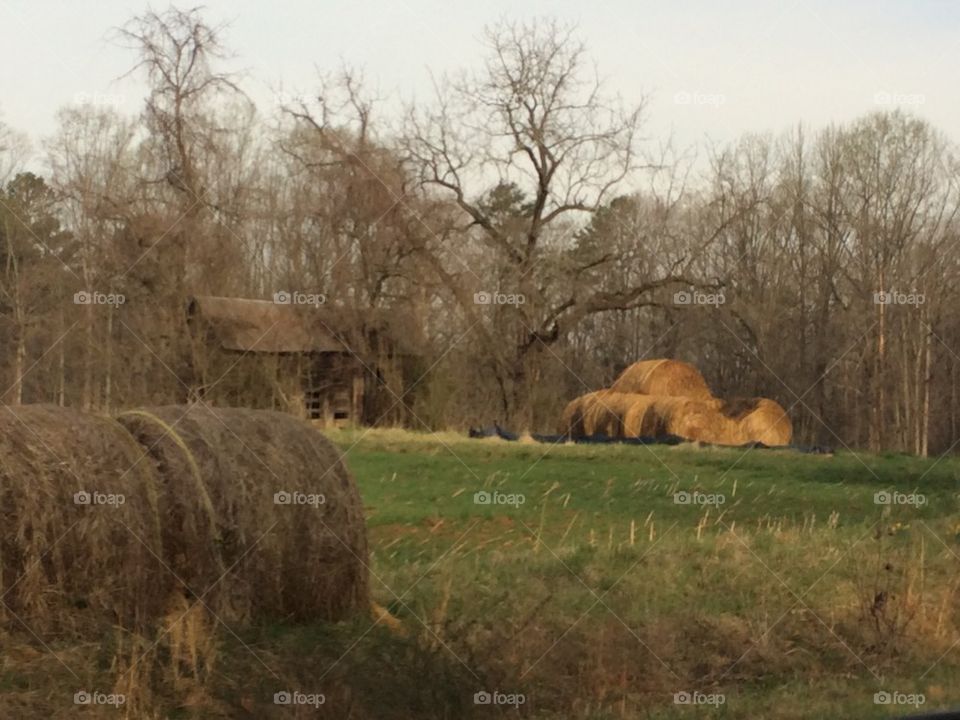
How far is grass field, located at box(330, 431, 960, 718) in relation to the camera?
9586mm

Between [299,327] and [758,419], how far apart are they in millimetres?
13630

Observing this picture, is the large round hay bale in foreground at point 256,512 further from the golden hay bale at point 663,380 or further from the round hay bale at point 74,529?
the golden hay bale at point 663,380

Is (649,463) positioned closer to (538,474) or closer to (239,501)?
(538,474)

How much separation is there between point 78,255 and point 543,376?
17354mm

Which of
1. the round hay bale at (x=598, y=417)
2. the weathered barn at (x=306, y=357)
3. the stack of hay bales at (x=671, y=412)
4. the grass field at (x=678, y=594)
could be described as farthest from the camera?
the round hay bale at (x=598, y=417)

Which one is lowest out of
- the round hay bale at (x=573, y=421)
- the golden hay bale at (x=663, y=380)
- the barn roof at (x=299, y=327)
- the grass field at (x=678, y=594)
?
the grass field at (x=678, y=594)

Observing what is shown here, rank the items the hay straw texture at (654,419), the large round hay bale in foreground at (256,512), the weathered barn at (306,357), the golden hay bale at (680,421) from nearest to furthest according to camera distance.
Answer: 1. the large round hay bale in foreground at (256,512)
2. the weathered barn at (306,357)
3. the golden hay bale at (680,421)
4. the hay straw texture at (654,419)

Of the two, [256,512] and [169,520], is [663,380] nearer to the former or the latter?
[256,512]

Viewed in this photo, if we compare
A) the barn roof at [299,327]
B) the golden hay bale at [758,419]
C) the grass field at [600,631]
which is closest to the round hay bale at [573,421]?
the golden hay bale at [758,419]

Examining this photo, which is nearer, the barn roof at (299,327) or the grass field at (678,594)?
the grass field at (678,594)

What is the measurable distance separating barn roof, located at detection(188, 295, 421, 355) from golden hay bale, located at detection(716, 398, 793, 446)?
9833mm

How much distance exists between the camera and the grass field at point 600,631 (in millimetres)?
8656

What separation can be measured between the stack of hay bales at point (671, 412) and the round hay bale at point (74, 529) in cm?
2660

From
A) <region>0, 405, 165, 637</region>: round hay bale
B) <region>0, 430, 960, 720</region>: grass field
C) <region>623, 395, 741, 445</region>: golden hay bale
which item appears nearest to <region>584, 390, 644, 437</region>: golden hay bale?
<region>623, 395, 741, 445</region>: golden hay bale
